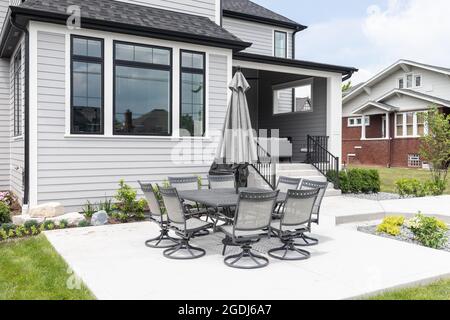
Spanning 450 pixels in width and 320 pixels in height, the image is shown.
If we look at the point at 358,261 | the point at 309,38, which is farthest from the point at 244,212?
the point at 309,38

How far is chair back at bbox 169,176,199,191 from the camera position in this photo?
7.04 metres

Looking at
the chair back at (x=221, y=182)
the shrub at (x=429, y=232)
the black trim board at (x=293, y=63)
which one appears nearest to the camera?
the shrub at (x=429, y=232)

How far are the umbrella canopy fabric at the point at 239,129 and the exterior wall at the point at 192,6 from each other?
5039mm

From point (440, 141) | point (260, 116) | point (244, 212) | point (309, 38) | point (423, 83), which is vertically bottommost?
point (244, 212)

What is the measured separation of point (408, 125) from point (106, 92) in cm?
1941

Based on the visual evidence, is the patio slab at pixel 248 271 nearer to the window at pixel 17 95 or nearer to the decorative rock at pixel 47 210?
the decorative rock at pixel 47 210

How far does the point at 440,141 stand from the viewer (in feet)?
41.7

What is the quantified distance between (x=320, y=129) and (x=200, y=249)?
8526 millimetres

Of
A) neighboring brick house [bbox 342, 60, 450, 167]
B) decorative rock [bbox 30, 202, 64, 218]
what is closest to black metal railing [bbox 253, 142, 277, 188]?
decorative rock [bbox 30, 202, 64, 218]

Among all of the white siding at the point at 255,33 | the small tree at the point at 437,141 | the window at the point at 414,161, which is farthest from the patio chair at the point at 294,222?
the window at the point at 414,161

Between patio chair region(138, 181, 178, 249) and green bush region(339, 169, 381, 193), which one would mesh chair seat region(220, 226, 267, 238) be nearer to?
patio chair region(138, 181, 178, 249)

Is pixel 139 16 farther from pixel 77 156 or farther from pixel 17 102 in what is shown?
pixel 17 102

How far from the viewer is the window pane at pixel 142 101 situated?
8.44 meters
